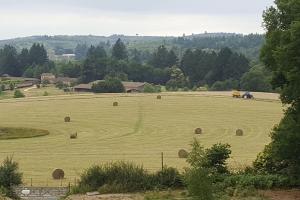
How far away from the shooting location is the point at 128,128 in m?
50.8

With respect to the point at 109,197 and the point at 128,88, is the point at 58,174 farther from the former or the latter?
the point at 128,88

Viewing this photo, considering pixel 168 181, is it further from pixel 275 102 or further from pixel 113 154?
pixel 275 102

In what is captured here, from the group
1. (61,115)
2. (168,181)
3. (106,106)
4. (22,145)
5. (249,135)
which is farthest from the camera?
(106,106)

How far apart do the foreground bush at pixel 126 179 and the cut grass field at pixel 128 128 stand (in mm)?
4371

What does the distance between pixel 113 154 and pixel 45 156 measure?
4356 mm

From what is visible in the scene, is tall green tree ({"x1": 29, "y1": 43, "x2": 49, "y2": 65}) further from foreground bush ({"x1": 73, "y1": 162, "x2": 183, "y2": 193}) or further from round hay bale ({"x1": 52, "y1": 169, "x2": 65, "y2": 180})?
foreground bush ({"x1": 73, "y1": 162, "x2": 183, "y2": 193})

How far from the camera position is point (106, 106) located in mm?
67875

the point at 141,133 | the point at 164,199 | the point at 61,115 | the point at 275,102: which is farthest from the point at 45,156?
the point at 275,102

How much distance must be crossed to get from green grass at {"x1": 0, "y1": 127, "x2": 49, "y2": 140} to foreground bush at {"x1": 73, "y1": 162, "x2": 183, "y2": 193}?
2239 centimetres

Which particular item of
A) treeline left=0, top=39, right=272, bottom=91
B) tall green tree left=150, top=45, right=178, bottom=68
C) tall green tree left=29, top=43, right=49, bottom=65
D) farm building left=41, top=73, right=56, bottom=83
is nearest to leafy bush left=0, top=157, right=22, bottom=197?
treeline left=0, top=39, right=272, bottom=91

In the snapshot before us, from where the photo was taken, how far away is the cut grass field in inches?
1396

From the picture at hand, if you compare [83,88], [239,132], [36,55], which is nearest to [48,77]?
[83,88]

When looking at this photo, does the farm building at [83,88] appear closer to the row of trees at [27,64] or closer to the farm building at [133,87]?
the farm building at [133,87]

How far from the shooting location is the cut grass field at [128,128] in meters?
35.5
